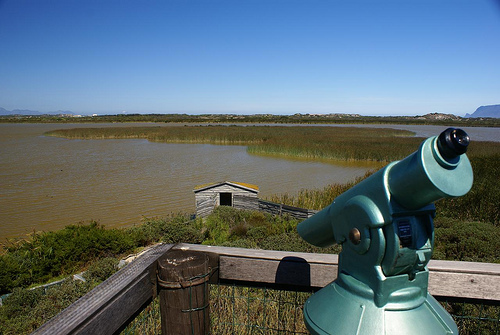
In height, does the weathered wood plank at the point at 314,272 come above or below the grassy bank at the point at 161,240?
above

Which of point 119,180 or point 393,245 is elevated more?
point 393,245

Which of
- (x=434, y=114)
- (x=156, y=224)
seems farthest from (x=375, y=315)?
(x=434, y=114)

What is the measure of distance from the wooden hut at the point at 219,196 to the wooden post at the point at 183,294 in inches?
352

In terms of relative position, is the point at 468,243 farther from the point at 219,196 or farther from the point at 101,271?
the point at 219,196

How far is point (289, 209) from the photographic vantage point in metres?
9.60

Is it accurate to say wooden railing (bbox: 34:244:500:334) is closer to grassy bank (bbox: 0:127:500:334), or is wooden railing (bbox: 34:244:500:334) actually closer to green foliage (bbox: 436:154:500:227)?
grassy bank (bbox: 0:127:500:334)

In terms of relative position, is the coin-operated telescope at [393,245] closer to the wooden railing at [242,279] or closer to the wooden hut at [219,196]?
the wooden railing at [242,279]

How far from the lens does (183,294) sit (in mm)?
1386

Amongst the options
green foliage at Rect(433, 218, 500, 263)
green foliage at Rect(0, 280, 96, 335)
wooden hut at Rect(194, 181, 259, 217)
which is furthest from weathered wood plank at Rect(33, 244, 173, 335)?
wooden hut at Rect(194, 181, 259, 217)

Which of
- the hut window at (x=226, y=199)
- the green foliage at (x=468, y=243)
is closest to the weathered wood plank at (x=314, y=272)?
the green foliage at (x=468, y=243)

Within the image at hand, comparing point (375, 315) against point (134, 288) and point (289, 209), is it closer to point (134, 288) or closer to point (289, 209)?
point (134, 288)

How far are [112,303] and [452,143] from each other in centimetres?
116

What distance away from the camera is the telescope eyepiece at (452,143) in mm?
770

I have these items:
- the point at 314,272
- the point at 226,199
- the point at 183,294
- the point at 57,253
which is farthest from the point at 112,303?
the point at 226,199
